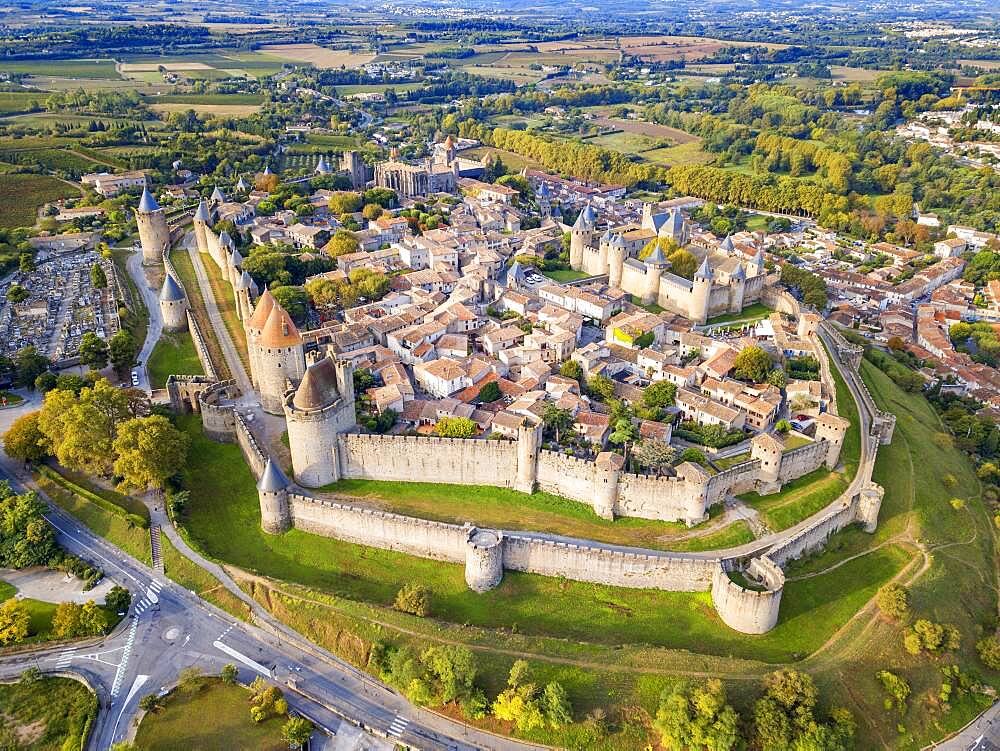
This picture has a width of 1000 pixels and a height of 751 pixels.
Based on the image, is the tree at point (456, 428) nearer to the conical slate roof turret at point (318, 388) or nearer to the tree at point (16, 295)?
the conical slate roof turret at point (318, 388)

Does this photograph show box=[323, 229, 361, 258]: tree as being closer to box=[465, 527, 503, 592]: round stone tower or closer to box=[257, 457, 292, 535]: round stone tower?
box=[257, 457, 292, 535]: round stone tower

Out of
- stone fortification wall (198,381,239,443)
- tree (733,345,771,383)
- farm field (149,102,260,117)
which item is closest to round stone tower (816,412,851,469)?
tree (733,345,771,383)


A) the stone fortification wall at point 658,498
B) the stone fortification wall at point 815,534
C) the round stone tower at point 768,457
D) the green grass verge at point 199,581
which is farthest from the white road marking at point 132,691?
the round stone tower at point 768,457

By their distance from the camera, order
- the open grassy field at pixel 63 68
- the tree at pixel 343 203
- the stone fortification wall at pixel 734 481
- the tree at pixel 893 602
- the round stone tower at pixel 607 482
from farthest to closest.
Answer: the open grassy field at pixel 63 68, the tree at pixel 343 203, the stone fortification wall at pixel 734 481, the round stone tower at pixel 607 482, the tree at pixel 893 602

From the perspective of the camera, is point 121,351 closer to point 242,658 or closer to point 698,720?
point 242,658

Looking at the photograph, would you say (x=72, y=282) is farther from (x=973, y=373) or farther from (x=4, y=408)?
(x=973, y=373)

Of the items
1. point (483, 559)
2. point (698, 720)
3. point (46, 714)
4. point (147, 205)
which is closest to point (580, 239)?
point (147, 205)
